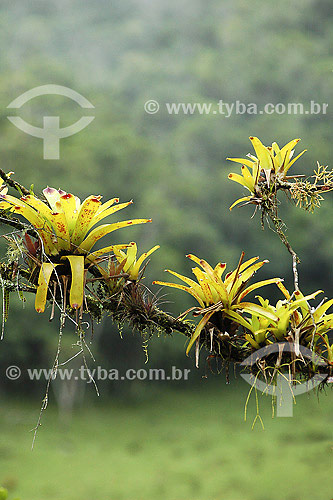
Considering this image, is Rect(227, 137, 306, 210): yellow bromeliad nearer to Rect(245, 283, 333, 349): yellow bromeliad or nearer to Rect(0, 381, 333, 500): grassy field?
Rect(245, 283, 333, 349): yellow bromeliad

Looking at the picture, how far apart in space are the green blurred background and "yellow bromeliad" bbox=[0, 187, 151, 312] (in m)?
4.88

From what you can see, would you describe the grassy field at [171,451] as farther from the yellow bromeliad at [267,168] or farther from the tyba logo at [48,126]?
the yellow bromeliad at [267,168]

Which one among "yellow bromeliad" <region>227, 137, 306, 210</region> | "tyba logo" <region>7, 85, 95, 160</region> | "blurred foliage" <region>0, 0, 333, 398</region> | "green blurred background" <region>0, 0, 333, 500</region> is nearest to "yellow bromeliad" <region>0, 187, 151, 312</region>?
"yellow bromeliad" <region>227, 137, 306, 210</region>

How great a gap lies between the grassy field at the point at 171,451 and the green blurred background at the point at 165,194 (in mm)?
19

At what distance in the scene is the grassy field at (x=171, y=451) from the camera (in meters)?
4.91

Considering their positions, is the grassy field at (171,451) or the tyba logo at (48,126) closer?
the grassy field at (171,451)

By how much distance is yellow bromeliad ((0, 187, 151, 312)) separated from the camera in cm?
57

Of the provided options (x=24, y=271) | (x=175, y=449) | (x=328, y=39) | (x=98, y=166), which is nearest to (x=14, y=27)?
(x=98, y=166)

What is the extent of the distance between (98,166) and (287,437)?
14.6 feet

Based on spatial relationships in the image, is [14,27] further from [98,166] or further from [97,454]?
[97,454]

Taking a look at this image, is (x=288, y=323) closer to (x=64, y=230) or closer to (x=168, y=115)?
(x=64, y=230)

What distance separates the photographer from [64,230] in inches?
23.3

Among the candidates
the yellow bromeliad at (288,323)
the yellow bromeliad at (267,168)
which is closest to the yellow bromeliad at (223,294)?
the yellow bromeliad at (288,323)

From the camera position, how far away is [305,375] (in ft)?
2.02
